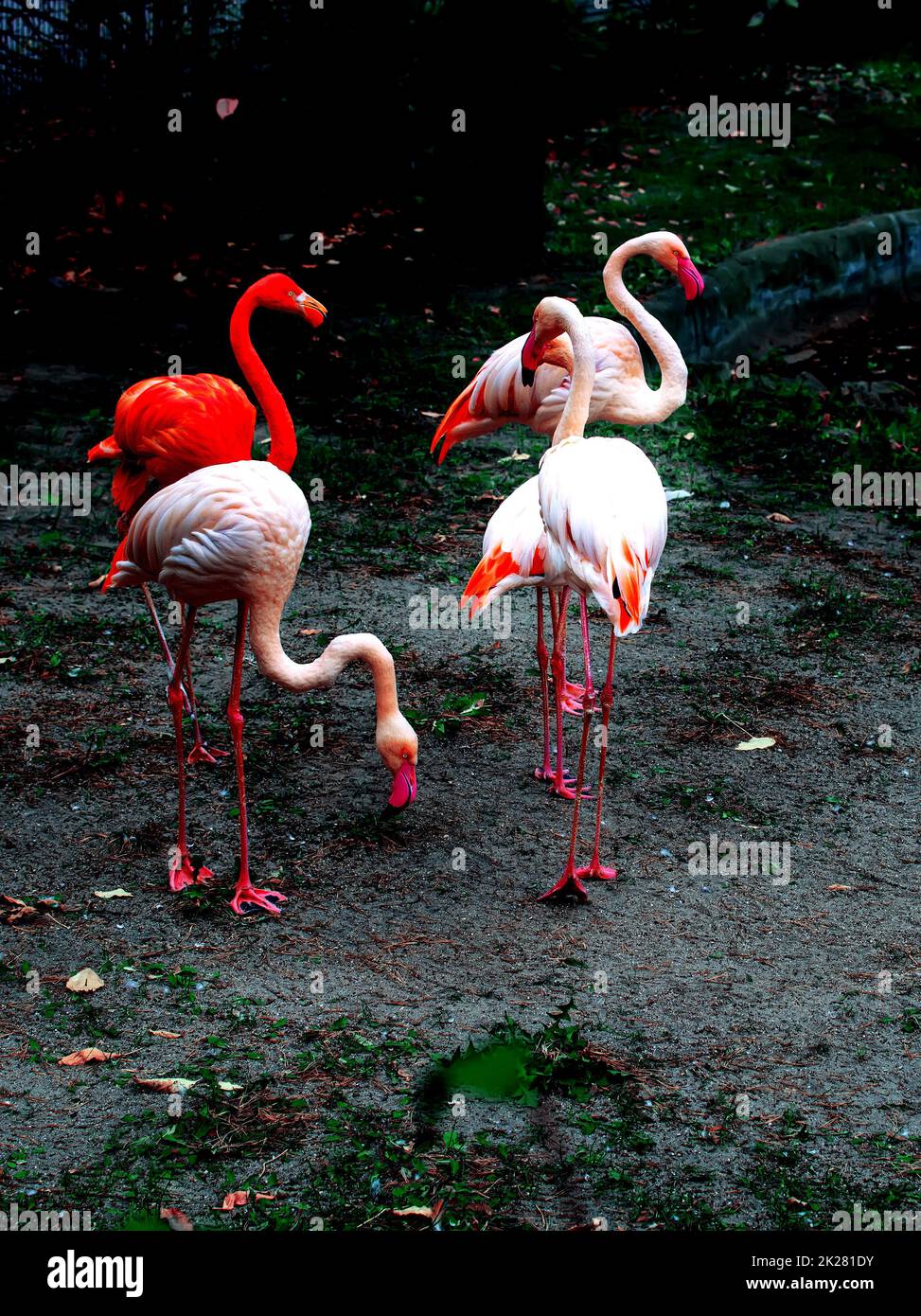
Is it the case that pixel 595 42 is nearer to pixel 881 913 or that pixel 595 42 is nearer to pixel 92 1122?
pixel 881 913

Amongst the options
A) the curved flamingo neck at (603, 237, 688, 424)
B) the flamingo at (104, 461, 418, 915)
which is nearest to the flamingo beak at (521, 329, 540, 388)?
the curved flamingo neck at (603, 237, 688, 424)

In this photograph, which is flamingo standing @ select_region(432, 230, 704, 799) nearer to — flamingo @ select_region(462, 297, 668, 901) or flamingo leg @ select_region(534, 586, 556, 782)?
flamingo leg @ select_region(534, 586, 556, 782)

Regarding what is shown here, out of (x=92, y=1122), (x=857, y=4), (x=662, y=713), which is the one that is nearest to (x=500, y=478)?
(x=662, y=713)

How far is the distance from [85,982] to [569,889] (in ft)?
5.27

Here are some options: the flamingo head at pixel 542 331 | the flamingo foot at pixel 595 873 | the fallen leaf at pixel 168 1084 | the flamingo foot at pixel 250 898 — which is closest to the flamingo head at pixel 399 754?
the flamingo foot at pixel 250 898

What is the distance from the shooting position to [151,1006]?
4156 mm

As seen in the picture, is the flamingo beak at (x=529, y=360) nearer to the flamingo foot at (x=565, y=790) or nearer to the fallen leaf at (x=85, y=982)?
the flamingo foot at (x=565, y=790)

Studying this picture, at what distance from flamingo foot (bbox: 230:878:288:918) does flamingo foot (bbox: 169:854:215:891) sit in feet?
0.56

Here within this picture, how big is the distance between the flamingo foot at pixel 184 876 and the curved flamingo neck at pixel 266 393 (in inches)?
60.2

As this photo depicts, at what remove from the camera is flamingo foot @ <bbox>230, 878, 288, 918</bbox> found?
465 cm

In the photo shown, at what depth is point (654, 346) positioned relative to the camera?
21.1ft

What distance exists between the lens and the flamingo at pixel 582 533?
453 cm

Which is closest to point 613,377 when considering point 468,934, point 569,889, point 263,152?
point 569,889

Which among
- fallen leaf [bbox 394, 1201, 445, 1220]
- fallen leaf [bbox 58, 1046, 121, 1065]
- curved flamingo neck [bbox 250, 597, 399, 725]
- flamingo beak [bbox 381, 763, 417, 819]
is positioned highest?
curved flamingo neck [bbox 250, 597, 399, 725]
